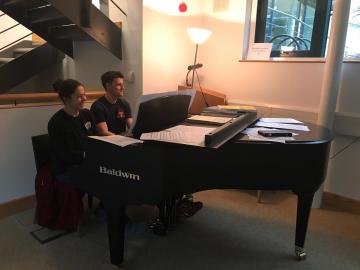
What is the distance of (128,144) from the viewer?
59.7 inches

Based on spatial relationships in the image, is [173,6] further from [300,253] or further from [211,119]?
[300,253]

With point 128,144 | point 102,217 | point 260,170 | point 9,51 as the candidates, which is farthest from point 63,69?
point 260,170

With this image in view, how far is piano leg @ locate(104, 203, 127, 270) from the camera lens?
169cm

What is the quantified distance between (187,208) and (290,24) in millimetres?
2085

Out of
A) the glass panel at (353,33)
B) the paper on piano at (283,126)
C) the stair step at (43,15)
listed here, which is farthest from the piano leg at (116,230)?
the glass panel at (353,33)

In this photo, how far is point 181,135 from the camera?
1637 millimetres

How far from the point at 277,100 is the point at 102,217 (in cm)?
197

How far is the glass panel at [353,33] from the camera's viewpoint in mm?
2641

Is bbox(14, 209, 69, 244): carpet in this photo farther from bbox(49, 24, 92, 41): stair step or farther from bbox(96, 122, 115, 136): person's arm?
bbox(49, 24, 92, 41): stair step

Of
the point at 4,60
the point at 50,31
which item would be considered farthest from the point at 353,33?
the point at 4,60

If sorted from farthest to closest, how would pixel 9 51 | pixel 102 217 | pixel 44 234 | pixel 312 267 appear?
pixel 9 51 → pixel 102 217 → pixel 44 234 → pixel 312 267

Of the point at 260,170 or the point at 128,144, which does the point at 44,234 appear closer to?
the point at 128,144

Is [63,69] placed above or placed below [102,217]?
above

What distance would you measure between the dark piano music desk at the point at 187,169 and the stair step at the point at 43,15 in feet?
5.65
